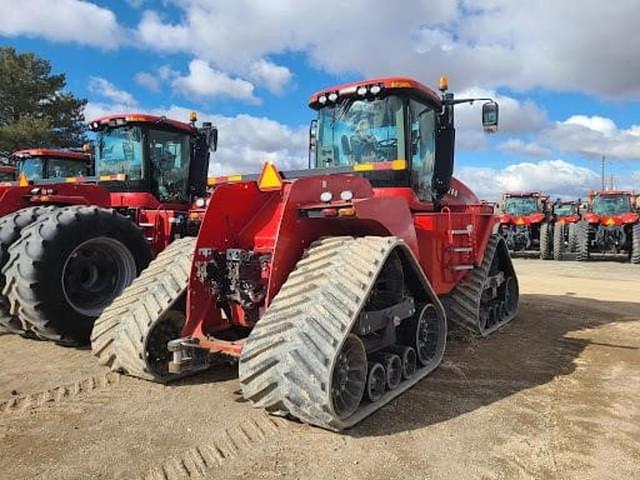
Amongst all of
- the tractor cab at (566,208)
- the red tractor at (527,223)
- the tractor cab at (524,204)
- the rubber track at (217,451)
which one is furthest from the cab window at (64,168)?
the tractor cab at (566,208)

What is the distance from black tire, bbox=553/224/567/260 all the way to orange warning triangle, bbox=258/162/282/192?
16910 mm

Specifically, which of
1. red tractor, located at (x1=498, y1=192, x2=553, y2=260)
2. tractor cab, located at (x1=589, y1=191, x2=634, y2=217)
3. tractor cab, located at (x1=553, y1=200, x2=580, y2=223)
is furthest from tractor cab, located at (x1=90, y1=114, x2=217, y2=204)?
tractor cab, located at (x1=553, y1=200, x2=580, y2=223)

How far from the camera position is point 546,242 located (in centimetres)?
2011

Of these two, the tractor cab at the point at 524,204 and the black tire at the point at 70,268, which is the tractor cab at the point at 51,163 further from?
the tractor cab at the point at 524,204

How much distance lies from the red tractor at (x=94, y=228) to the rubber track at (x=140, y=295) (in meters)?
1.18

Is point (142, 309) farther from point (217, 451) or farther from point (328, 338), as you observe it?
point (328, 338)

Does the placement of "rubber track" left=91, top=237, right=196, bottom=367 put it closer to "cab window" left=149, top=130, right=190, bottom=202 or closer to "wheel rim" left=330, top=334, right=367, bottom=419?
"wheel rim" left=330, top=334, right=367, bottom=419

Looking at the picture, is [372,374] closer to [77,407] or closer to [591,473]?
[591,473]

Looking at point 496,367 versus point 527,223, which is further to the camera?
point 527,223

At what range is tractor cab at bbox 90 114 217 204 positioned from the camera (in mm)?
9227

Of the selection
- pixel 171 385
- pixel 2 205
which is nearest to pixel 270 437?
pixel 171 385

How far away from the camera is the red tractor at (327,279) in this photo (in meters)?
3.84

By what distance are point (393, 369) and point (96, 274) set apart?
3.81 m

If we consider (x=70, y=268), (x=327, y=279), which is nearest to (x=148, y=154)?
(x=70, y=268)
